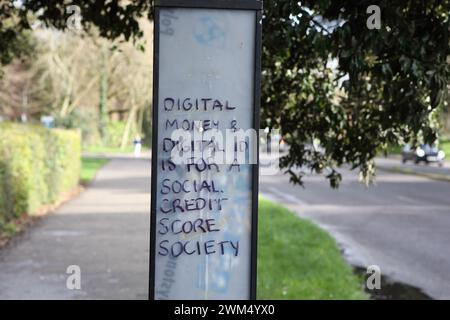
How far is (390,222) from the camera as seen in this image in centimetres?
1494

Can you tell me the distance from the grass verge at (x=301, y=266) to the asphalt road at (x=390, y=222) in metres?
0.50

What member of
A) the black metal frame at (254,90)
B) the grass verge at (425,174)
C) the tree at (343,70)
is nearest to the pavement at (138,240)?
the tree at (343,70)

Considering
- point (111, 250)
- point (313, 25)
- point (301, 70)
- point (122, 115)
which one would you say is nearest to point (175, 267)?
point (313, 25)

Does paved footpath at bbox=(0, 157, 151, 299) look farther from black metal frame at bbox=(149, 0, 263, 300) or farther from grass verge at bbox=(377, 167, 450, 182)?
grass verge at bbox=(377, 167, 450, 182)

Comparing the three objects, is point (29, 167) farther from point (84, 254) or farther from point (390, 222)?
point (390, 222)

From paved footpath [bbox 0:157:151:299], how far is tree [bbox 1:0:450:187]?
8.75 feet

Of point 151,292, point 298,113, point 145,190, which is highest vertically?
point 298,113

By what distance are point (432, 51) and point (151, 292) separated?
7.61 feet

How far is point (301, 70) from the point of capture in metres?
6.42

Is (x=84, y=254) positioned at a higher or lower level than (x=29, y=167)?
lower

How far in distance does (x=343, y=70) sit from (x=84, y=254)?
6.89 m

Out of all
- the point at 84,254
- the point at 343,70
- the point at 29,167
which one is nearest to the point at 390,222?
the point at 84,254

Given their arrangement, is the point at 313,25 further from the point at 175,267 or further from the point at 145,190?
the point at 145,190

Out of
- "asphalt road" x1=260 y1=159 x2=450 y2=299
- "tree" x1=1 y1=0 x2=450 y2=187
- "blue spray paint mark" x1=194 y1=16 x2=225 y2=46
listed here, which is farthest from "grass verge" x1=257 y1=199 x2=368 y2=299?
"blue spray paint mark" x1=194 y1=16 x2=225 y2=46
